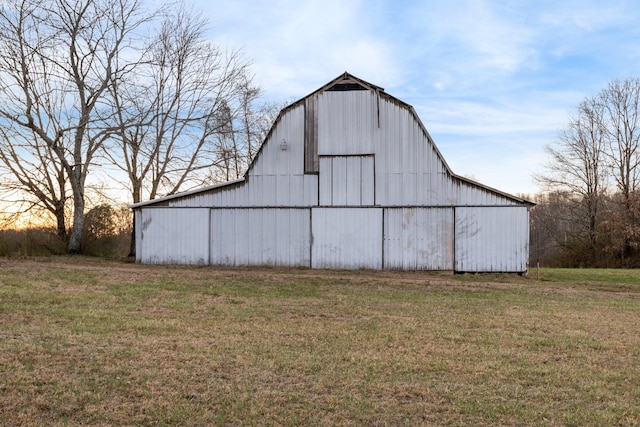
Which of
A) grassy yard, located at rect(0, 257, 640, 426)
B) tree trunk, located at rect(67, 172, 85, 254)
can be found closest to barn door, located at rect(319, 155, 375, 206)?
grassy yard, located at rect(0, 257, 640, 426)

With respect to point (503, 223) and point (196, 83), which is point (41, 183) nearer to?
point (196, 83)

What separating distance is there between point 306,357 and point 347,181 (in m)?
15.7

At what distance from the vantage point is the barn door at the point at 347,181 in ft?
74.6

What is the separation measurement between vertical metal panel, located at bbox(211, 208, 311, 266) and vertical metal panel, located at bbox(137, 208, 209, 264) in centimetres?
53

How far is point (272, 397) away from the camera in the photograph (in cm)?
582

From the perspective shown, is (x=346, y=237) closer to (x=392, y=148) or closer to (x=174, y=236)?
(x=392, y=148)

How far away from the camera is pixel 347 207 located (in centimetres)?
2273

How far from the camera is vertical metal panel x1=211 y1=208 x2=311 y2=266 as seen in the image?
22891 mm

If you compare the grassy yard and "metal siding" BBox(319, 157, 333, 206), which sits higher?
"metal siding" BBox(319, 157, 333, 206)

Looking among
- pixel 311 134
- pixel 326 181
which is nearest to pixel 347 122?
pixel 311 134

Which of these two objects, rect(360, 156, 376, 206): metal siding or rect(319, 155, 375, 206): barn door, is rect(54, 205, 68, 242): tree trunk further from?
rect(360, 156, 376, 206): metal siding

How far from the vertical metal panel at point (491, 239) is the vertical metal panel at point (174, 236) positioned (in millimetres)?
10757

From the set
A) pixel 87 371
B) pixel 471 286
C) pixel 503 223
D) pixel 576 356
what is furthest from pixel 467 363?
pixel 503 223

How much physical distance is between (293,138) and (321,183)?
2.30 metres
